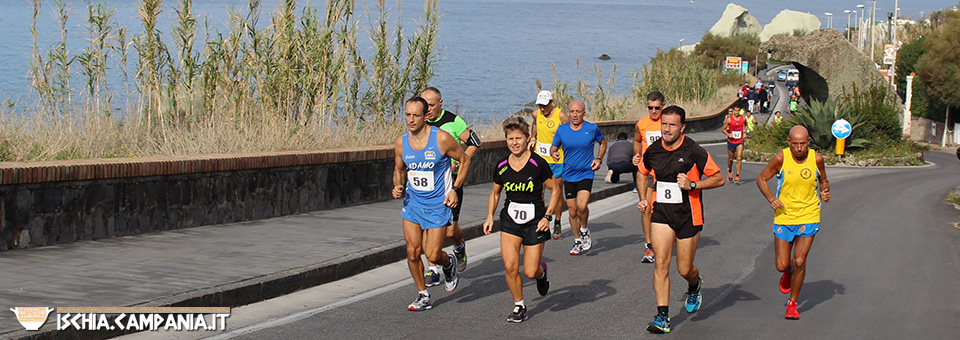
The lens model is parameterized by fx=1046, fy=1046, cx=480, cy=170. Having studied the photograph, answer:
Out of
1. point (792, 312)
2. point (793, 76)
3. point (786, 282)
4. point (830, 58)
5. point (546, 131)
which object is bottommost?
point (792, 312)

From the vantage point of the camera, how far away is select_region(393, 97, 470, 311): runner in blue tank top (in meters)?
7.99

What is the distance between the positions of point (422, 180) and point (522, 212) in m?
0.84

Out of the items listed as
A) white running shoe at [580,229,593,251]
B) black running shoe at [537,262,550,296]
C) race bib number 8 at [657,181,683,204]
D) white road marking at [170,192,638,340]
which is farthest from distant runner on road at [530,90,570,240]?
race bib number 8 at [657,181,683,204]

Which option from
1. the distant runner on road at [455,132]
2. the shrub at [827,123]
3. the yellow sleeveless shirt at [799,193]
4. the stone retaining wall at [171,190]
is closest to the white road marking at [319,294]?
the distant runner on road at [455,132]

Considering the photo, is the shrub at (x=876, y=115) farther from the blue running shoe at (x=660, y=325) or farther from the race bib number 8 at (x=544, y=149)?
the blue running shoe at (x=660, y=325)

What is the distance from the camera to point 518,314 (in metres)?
7.62

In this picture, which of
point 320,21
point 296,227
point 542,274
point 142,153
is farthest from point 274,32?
point 542,274

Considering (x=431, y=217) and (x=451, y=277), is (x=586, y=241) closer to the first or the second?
(x=451, y=277)

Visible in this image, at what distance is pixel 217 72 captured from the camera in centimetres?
1364

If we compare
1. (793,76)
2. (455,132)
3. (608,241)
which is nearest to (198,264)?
(455,132)

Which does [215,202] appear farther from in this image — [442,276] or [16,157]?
[442,276]

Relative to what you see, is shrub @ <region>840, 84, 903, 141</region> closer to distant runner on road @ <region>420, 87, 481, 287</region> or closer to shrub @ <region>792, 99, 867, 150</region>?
shrub @ <region>792, 99, 867, 150</region>

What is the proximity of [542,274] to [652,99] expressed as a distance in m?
3.37

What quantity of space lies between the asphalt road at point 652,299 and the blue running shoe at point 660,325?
67 millimetres
